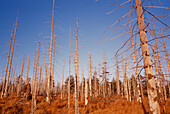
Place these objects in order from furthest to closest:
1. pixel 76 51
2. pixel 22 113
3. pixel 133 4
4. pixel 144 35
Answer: pixel 76 51, pixel 22 113, pixel 133 4, pixel 144 35

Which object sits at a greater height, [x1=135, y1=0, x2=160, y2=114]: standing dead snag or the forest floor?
[x1=135, y1=0, x2=160, y2=114]: standing dead snag

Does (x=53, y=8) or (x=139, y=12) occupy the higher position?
(x=53, y=8)

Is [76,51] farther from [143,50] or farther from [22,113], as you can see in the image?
[143,50]

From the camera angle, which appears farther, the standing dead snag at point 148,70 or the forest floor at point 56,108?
the forest floor at point 56,108

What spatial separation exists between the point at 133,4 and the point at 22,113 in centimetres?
841

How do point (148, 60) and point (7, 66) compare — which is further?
point (7, 66)

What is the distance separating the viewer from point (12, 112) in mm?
6910

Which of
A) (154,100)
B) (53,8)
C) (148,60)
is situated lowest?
(154,100)

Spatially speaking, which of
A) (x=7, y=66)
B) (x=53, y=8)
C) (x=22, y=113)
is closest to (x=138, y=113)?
(x=22, y=113)

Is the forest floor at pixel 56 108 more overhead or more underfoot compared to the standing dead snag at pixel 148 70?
more underfoot

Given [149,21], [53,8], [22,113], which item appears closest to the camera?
[149,21]

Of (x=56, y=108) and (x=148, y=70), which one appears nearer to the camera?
(x=148, y=70)

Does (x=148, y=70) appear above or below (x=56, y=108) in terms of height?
above

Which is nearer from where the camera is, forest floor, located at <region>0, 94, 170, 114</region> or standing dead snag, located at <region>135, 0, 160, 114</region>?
standing dead snag, located at <region>135, 0, 160, 114</region>
